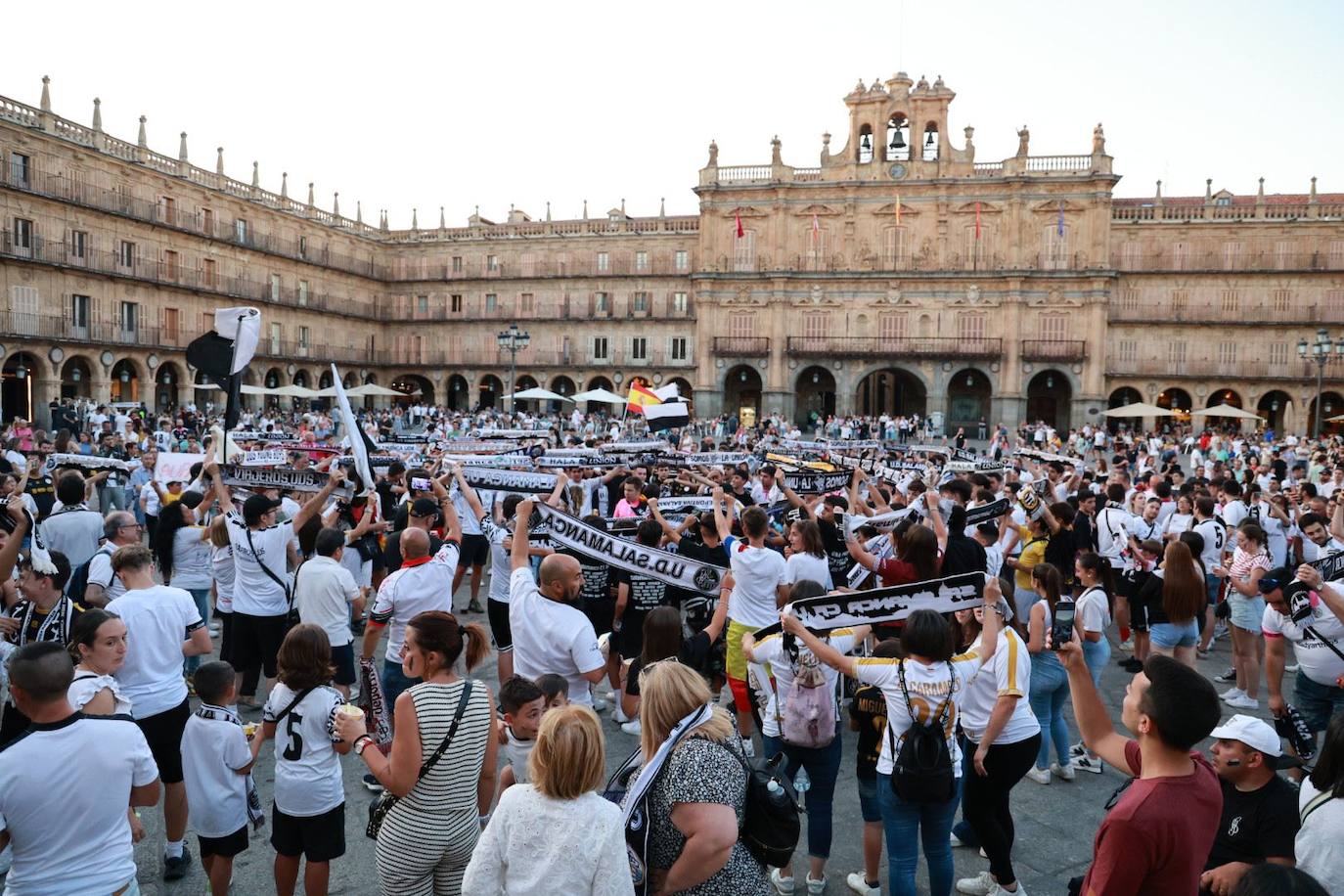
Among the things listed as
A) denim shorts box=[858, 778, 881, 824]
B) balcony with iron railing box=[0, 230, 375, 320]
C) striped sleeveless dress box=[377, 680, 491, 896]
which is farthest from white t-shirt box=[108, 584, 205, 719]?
balcony with iron railing box=[0, 230, 375, 320]

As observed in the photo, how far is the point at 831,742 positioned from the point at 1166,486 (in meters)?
7.97

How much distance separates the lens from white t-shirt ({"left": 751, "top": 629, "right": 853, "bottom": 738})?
4.42 metres

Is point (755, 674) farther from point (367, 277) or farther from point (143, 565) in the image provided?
point (367, 277)

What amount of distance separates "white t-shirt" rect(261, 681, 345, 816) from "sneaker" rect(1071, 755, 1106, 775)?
5067mm

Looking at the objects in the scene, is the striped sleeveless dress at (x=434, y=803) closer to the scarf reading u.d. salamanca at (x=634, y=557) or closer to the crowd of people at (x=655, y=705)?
the crowd of people at (x=655, y=705)

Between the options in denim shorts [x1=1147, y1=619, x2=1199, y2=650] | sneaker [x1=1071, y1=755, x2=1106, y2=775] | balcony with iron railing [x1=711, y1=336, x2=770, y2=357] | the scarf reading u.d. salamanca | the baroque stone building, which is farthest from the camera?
balcony with iron railing [x1=711, y1=336, x2=770, y2=357]

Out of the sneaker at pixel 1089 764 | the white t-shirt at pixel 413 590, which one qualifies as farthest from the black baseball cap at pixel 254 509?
the sneaker at pixel 1089 764

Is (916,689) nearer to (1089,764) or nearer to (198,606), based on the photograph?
(1089,764)

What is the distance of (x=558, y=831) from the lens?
2.55 m

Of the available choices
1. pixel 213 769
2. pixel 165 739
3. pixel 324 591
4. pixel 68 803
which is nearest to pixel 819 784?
pixel 213 769

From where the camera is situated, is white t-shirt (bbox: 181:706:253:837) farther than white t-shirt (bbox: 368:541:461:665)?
No

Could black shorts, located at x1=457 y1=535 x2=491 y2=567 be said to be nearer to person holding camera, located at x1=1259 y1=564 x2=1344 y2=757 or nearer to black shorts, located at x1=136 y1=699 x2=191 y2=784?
black shorts, located at x1=136 y1=699 x2=191 y2=784

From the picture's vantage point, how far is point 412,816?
3348mm

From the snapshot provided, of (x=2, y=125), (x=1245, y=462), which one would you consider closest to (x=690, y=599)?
→ (x=1245, y=462)
